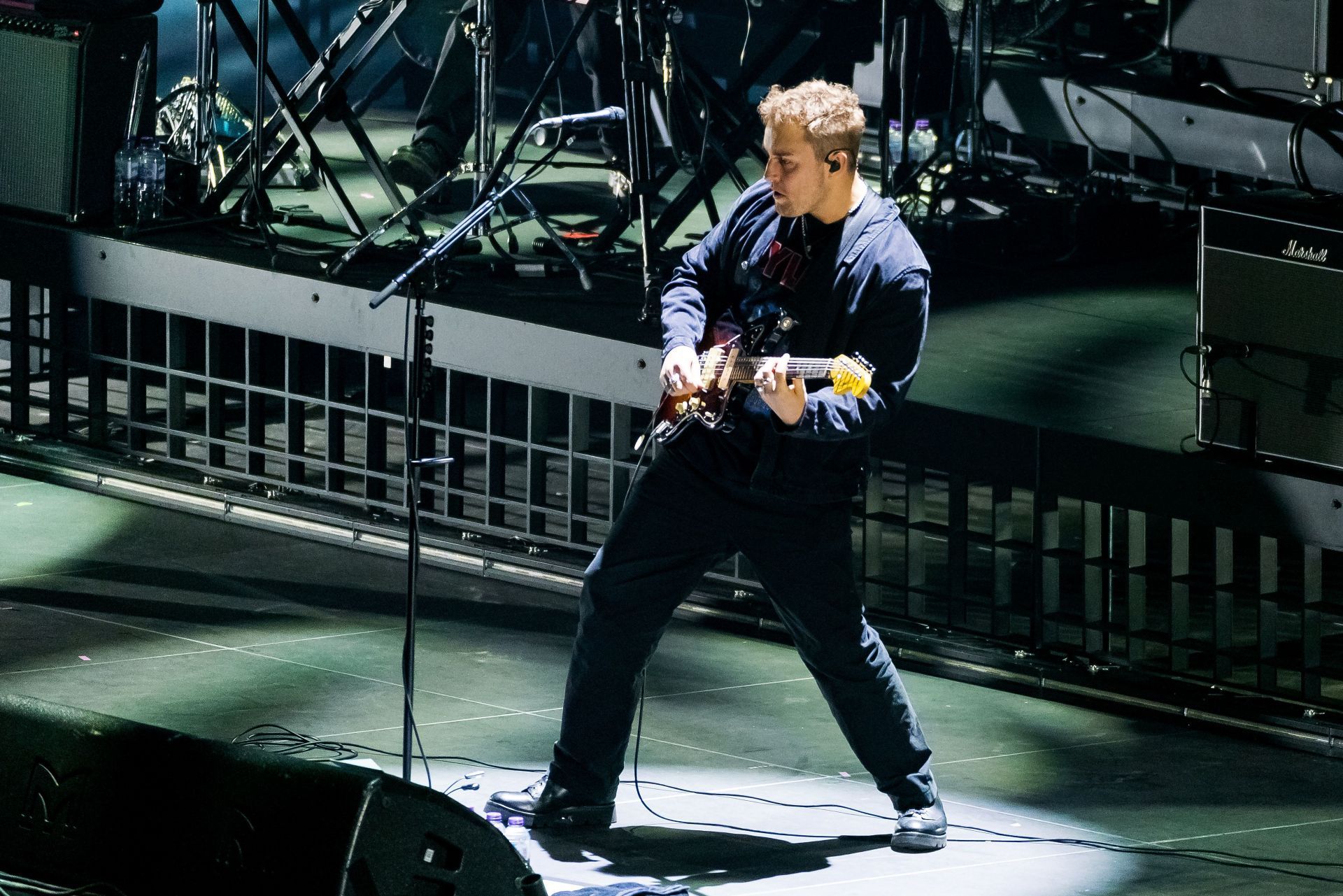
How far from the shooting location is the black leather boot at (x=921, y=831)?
5340 millimetres

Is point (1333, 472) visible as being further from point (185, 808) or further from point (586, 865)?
point (185, 808)

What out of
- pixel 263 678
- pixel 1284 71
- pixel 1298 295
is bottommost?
pixel 263 678

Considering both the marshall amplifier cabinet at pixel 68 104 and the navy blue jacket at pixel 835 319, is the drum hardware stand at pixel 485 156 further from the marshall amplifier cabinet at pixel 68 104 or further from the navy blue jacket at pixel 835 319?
the navy blue jacket at pixel 835 319

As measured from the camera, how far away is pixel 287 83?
14406 millimetres

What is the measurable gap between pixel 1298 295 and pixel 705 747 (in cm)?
186

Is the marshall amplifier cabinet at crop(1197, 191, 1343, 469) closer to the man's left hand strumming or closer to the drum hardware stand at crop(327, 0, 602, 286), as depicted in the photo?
the man's left hand strumming

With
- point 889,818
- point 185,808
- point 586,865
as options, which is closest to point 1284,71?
point 889,818

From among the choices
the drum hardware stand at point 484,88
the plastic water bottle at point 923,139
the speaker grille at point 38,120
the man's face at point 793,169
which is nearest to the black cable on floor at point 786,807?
the man's face at point 793,169

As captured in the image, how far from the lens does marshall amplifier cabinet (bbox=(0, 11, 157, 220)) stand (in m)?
8.85

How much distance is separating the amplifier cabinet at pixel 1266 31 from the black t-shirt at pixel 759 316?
7.43ft

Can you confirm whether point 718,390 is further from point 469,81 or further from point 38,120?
point 469,81

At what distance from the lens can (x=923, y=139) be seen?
38.1 feet

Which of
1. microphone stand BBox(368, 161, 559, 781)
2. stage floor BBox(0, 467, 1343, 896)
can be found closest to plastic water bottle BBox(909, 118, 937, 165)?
stage floor BBox(0, 467, 1343, 896)

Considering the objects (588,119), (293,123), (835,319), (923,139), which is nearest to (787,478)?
(835,319)
